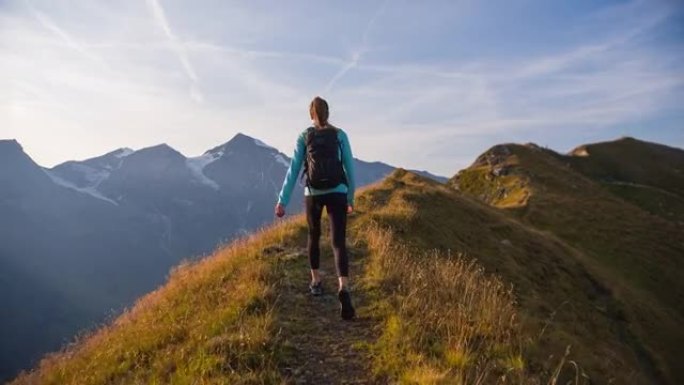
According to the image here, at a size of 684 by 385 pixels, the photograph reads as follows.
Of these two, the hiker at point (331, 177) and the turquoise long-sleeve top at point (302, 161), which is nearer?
the hiker at point (331, 177)

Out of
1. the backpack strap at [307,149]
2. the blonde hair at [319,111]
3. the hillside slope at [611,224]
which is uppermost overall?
the blonde hair at [319,111]

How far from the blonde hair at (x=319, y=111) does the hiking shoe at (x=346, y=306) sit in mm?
2835

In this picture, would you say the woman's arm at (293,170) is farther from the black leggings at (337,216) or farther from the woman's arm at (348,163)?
the woman's arm at (348,163)

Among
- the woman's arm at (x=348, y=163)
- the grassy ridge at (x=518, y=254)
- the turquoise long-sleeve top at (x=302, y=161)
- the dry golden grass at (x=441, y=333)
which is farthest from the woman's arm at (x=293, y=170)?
the grassy ridge at (x=518, y=254)

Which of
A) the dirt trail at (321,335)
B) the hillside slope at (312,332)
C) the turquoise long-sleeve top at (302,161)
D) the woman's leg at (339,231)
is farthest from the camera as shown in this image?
the turquoise long-sleeve top at (302,161)

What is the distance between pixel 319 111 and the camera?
819 centimetres

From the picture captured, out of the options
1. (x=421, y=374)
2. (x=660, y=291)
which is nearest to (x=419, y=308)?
(x=421, y=374)

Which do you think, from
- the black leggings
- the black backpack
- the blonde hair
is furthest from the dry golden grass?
the blonde hair

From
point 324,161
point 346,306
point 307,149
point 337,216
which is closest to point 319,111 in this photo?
point 307,149

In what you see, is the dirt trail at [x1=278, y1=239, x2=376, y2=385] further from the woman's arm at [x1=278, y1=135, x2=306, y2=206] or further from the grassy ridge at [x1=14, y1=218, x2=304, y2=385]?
the woman's arm at [x1=278, y1=135, x2=306, y2=206]

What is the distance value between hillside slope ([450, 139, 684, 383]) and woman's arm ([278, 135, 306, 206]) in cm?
2778

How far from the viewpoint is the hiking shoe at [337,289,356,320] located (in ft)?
26.3

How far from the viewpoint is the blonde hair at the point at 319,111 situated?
8195 mm

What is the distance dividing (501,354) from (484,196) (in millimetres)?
46435
